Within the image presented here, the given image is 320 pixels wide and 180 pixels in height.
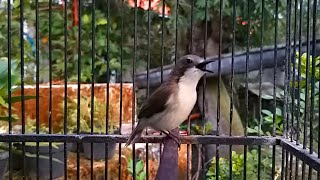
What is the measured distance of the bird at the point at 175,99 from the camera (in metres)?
1.54

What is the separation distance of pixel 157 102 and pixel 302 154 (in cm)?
49

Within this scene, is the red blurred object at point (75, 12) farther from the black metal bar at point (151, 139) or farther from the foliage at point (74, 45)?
the black metal bar at point (151, 139)

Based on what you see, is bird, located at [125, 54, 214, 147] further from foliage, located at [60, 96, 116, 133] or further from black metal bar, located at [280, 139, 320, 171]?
foliage, located at [60, 96, 116, 133]

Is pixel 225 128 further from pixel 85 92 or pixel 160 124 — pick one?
pixel 160 124

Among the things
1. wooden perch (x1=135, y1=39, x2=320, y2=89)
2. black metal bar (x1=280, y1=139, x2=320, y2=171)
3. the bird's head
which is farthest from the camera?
wooden perch (x1=135, y1=39, x2=320, y2=89)

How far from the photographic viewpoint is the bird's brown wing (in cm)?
160

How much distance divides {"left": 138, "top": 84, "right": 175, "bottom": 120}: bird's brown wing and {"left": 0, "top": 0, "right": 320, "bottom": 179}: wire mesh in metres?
0.11

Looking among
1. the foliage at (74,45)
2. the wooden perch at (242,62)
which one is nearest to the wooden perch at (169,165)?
the wooden perch at (242,62)

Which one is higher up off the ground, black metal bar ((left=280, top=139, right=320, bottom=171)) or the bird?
the bird

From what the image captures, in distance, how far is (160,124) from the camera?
1625 millimetres

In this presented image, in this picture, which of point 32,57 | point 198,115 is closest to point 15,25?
point 32,57

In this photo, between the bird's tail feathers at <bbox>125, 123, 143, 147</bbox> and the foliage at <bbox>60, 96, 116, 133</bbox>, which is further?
the foliage at <bbox>60, 96, 116, 133</bbox>

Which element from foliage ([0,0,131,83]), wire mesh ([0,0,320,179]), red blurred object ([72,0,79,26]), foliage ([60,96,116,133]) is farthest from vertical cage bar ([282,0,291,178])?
red blurred object ([72,0,79,26])

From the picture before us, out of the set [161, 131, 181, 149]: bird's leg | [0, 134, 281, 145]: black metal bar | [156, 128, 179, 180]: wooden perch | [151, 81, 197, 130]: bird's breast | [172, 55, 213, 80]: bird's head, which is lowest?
[156, 128, 179, 180]: wooden perch
